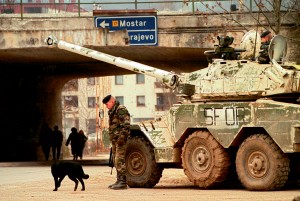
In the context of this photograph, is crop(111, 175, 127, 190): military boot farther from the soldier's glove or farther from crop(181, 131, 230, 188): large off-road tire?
crop(181, 131, 230, 188): large off-road tire

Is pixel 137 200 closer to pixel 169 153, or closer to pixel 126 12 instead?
pixel 169 153

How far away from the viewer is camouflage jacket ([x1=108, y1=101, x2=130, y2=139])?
65.0 feet

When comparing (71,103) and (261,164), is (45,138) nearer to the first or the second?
(261,164)

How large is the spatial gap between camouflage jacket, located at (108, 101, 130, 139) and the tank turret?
1281 mm

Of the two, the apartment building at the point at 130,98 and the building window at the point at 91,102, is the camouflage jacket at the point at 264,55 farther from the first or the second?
the building window at the point at 91,102

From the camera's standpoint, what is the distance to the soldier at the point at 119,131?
780 inches

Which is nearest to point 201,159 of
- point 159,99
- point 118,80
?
point 159,99

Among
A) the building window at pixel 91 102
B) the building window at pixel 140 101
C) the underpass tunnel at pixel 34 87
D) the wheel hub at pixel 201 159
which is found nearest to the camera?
the wheel hub at pixel 201 159

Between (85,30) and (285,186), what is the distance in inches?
523

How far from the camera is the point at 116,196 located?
17984 millimetres

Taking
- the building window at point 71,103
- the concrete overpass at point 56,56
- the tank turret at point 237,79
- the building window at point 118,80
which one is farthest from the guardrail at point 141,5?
the building window at point 118,80

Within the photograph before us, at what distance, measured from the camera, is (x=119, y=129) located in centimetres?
1981

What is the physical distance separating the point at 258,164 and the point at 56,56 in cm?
1730

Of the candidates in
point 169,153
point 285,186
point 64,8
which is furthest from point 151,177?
point 64,8
